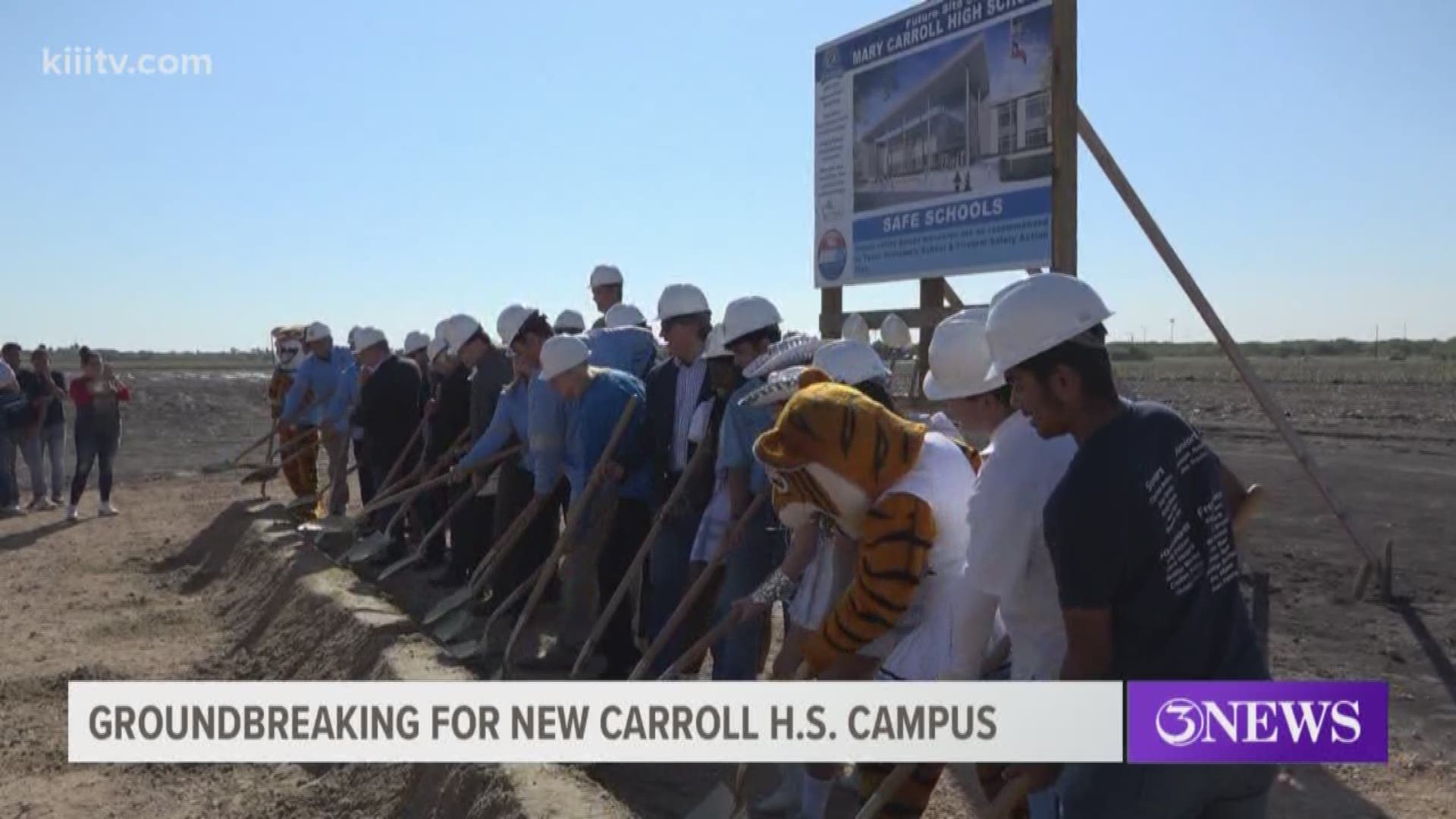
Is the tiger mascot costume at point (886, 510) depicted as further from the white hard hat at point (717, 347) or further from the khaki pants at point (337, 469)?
the khaki pants at point (337, 469)

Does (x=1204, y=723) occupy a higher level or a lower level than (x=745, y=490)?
lower

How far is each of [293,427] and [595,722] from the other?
742 centimetres

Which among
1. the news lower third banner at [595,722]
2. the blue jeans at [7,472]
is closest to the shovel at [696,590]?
the news lower third banner at [595,722]

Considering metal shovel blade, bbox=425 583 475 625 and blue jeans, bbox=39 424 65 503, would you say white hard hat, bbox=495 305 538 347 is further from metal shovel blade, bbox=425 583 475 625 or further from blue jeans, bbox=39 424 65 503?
blue jeans, bbox=39 424 65 503

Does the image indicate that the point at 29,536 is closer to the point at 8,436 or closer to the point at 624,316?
the point at 8,436

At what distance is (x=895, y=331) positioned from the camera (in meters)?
7.64

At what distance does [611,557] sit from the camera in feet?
20.2

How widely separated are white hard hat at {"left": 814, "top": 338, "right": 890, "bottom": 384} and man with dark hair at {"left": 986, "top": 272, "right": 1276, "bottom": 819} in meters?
1.51

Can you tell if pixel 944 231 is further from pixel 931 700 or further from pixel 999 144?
pixel 931 700

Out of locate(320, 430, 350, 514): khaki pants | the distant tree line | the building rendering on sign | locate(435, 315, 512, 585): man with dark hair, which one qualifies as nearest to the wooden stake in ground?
the building rendering on sign

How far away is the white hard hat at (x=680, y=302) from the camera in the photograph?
5664 mm

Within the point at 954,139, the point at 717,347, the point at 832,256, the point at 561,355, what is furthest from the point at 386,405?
the point at 717,347

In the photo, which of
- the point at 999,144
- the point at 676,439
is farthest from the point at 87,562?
the point at 999,144

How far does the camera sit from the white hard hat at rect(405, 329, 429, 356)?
34.9 feet
